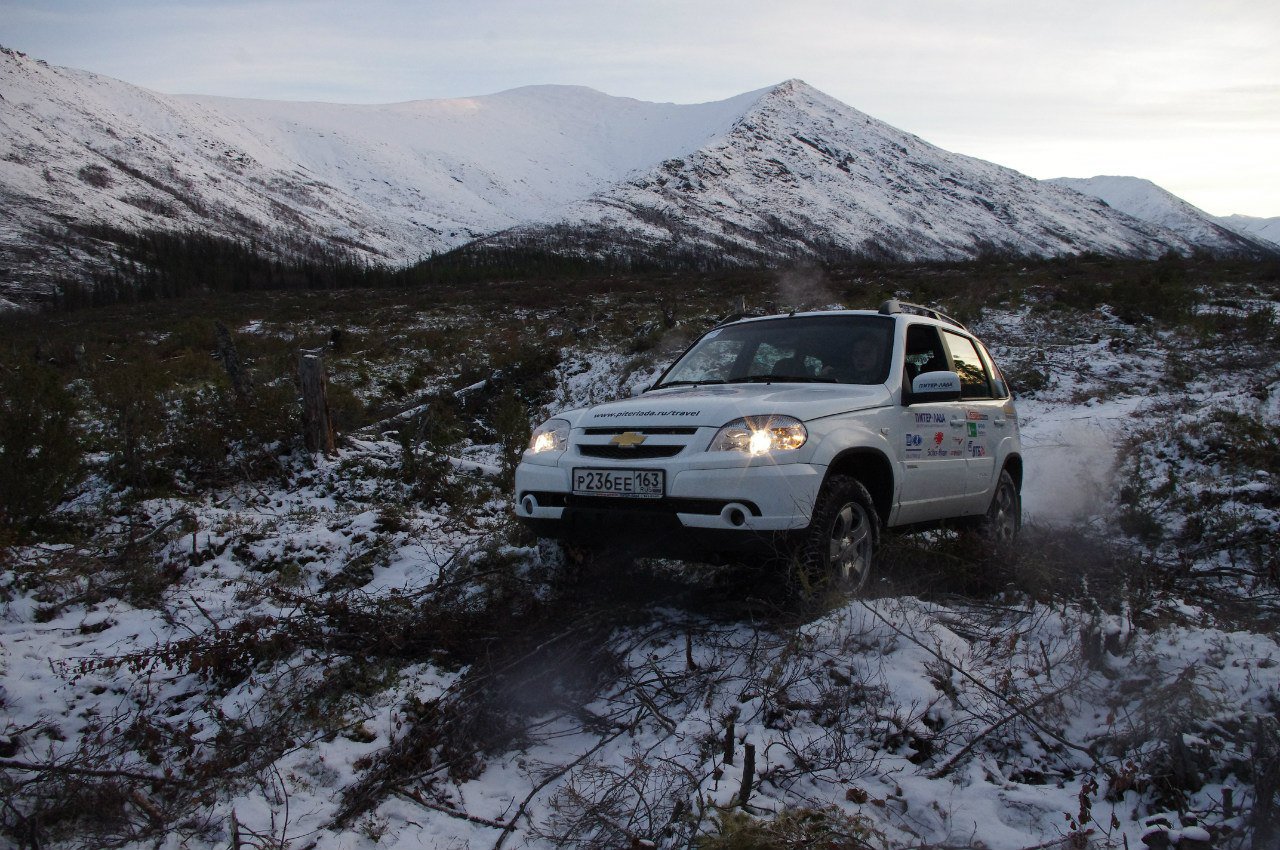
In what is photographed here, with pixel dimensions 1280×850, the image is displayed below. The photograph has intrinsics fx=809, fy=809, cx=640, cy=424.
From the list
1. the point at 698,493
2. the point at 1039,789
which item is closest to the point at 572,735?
the point at 698,493

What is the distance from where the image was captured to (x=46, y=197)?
113500 millimetres

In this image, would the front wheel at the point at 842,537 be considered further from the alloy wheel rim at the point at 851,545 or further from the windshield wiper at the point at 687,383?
the windshield wiper at the point at 687,383

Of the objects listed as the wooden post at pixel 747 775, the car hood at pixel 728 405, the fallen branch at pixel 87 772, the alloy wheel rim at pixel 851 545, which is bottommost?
the fallen branch at pixel 87 772

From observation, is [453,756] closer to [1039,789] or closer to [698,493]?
[698,493]

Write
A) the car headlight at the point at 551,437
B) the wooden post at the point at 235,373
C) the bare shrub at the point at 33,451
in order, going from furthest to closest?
the wooden post at the point at 235,373, the bare shrub at the point at 33,451, the car headlight at the point at 551,437

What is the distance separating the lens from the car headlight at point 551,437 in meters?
4.56

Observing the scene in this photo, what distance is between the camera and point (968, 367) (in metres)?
5.93

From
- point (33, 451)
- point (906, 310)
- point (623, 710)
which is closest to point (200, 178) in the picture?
point (33, 451)

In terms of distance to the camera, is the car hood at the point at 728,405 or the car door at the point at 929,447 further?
the car door at the point at 929,447

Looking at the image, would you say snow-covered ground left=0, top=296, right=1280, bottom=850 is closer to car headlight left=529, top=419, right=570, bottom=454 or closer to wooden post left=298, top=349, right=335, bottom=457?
car headlight left=529, top=419, right=570, bottom=454

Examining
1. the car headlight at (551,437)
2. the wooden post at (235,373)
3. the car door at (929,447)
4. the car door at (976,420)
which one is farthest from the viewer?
the wooden post at (235,373)

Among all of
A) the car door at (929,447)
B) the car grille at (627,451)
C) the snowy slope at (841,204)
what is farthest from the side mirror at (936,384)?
the snowy slope at (841,204)

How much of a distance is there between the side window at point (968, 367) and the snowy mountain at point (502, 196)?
93871mm

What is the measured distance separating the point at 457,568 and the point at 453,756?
81.8 inches
